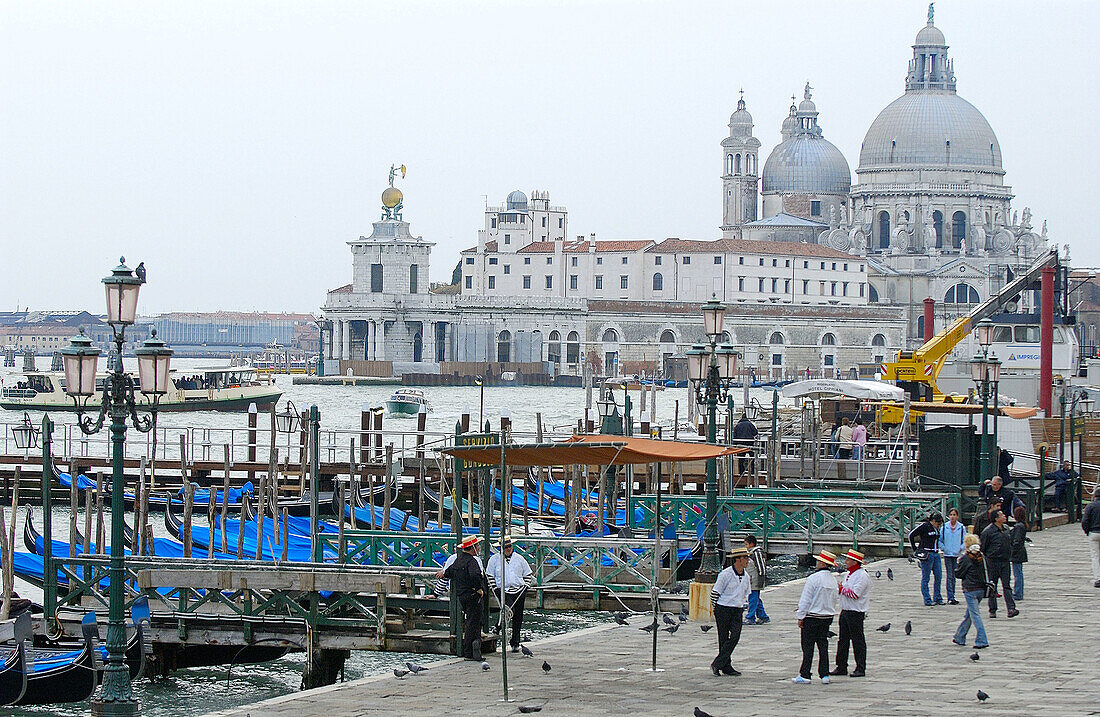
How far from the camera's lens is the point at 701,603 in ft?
42.5

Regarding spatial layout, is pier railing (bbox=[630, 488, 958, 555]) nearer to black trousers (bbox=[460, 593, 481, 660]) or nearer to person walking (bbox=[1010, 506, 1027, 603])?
person walking (bbox=[1010, 506, 1027, 603])

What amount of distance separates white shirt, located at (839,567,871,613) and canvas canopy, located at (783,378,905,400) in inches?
570

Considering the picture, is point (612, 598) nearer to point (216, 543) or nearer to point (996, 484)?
point (996, 484)

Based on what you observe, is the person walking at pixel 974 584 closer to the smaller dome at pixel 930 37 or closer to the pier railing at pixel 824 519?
the pier railing at pixel 824 519

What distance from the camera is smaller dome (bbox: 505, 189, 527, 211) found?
334 feet

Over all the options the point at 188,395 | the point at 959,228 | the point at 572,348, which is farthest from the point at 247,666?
the point at 959,228

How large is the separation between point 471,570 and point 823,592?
2.25 m

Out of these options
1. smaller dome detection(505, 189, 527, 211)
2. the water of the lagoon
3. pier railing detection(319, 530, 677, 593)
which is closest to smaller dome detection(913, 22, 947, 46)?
smaller dome detection(505, 189, 527, 211)

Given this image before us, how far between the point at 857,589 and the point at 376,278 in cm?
7814

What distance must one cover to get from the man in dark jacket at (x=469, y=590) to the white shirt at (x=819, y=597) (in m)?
2.11

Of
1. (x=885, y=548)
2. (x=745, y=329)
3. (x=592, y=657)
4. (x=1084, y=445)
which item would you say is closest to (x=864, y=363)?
(x=745, y=329)

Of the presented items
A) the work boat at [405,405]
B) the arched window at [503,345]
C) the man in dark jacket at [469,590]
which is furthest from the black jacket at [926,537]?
the arched window at [503,345]

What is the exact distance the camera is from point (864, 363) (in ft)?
307

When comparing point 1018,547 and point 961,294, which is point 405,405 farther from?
point 961,294
